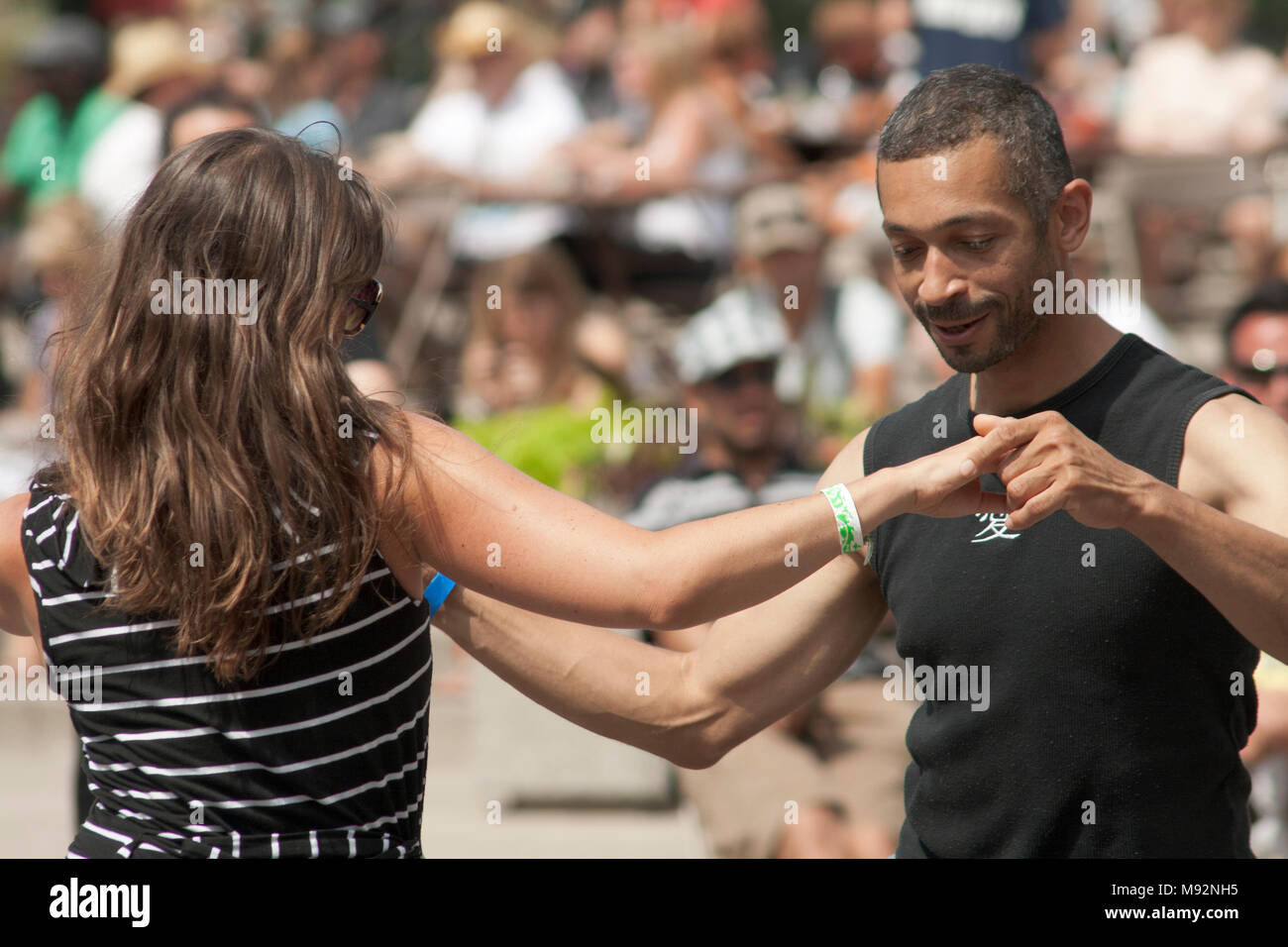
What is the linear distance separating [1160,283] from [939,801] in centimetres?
622

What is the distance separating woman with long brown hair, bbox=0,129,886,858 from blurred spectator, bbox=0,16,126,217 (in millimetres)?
7630

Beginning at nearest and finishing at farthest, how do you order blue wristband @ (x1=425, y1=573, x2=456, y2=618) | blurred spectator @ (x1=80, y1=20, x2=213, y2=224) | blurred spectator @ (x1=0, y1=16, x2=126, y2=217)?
blue wristband @ (x1=425, y1=573, x2=456, y2=618)
blurred spectator @ (x1=80, y1=20, x2=213, y2=224)
blurred spectator @ (x1=0, y1=16, x2=126, y2=217)

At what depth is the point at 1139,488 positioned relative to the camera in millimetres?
2141

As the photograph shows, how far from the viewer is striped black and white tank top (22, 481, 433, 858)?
79.8 inches

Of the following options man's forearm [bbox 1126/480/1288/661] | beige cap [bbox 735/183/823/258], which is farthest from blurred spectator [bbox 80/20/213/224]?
man's forearm [bbox 1126/480/1288/661]

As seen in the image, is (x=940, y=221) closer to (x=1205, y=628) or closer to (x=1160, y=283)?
(x=1205, y=628)

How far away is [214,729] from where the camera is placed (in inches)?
80.0

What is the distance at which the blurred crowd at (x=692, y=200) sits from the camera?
562cm

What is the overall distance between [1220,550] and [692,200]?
605 cm

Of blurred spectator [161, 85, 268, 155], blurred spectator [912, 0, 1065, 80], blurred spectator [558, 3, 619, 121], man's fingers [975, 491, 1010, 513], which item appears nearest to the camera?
man's fingers [975, 491, 1010, 513]

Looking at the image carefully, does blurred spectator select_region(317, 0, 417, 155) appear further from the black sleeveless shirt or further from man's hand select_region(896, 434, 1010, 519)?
man's hand select_region(896, 434, 1010, 519)

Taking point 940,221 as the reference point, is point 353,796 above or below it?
below

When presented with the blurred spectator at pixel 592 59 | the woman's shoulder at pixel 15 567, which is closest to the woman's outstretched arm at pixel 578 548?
the woman's shoulder at pixel 15 567
